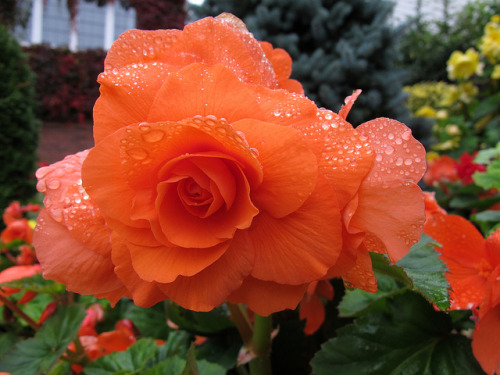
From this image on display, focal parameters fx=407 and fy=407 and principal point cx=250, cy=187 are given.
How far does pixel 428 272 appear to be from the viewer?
1.33ft

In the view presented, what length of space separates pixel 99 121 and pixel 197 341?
48 cm

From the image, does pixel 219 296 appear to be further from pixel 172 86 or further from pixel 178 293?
pixel 172 86

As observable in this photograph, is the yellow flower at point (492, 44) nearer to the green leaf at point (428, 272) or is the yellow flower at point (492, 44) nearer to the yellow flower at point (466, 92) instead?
the yellow flower at point (466, 92)

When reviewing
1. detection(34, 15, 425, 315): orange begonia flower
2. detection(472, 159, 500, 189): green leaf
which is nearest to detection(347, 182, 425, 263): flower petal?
detection(34, 15, 425, 315): orange begonia flower

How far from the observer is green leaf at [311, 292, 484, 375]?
1.61 feet

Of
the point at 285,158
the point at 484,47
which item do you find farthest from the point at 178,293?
Result: the point at 484,47

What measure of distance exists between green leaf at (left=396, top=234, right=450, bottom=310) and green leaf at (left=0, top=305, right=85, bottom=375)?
478 mm

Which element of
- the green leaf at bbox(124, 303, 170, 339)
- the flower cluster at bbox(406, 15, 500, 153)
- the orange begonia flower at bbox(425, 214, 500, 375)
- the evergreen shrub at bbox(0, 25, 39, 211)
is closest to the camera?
the orange begonia flower at bbox(425, 214, 500, 375)

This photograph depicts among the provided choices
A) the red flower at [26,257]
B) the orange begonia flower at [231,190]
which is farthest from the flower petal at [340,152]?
the red flower at [26,257]

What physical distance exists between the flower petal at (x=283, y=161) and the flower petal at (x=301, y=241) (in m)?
0.01

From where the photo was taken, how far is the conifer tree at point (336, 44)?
2.29 metres

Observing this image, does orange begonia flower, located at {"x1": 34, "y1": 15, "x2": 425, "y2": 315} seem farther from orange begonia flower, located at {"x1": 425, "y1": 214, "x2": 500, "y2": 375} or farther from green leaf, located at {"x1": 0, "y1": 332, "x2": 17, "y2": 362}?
green leaf, located at {"x1": 0, "y1": 332, "x2": 17, "y2": 362}

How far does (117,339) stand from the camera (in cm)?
73

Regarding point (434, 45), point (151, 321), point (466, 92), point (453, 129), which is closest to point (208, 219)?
point (151, 321)
